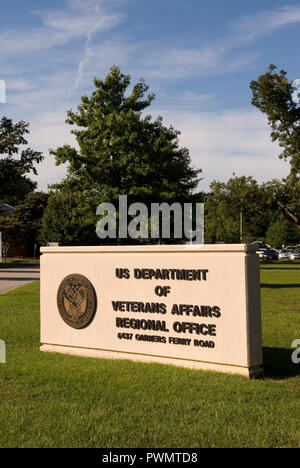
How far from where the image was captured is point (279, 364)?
8164 mm

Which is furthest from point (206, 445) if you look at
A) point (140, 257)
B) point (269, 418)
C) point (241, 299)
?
point (140, 257)

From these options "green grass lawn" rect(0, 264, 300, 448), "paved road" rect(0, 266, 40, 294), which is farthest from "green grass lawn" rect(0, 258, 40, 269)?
"green grass lawn" rect(0, 264, 300, 448)

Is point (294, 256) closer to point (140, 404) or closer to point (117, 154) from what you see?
point (117, 154)

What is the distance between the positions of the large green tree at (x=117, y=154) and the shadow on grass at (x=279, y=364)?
1738cm

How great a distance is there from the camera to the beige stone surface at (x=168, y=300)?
7301 millimetres

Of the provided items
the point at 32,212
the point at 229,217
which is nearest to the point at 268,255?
the point at 229,217

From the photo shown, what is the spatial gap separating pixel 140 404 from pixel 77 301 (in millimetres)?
3172

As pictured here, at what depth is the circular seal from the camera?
28.6 feet

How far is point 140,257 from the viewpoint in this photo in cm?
830

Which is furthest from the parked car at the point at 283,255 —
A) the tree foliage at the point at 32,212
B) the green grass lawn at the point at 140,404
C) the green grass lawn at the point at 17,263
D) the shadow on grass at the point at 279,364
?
the green grass lawn at the point at 140,404

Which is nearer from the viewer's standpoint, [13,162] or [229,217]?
[13,162]

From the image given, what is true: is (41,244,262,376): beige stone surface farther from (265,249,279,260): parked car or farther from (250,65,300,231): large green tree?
(265,249,279,260): parked car

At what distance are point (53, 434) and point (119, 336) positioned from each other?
11.1 feet

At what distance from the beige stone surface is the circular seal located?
0.31ft
